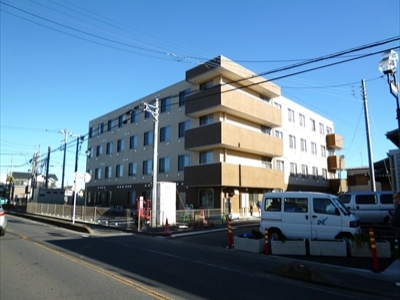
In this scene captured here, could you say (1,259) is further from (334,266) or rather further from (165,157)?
(165,157)

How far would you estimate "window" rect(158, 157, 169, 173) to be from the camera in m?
32.3

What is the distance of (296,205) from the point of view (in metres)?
12.3

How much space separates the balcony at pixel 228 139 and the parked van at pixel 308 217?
13.2 metres

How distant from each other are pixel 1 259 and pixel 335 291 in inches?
361

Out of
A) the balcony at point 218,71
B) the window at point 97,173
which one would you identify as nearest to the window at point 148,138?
the balcony at point 218,71

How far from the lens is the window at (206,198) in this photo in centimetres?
2786

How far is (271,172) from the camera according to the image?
30.6 metres

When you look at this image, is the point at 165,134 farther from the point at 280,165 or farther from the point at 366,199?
the point at 366,199

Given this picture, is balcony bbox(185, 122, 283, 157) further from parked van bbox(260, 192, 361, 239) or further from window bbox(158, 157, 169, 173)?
parked van bbox(260, 192, 361, 239)

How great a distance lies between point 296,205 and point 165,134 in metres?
22.2

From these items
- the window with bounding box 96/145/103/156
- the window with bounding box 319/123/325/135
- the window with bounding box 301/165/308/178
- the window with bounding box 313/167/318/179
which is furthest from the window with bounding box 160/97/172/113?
the window with bounding box 319/123/325/135

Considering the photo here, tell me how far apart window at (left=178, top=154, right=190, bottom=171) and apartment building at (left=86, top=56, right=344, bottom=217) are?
0.09 m

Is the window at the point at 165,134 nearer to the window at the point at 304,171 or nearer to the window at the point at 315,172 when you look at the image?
the window at the point at 304,171

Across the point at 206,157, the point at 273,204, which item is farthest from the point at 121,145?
the point at 273,204
